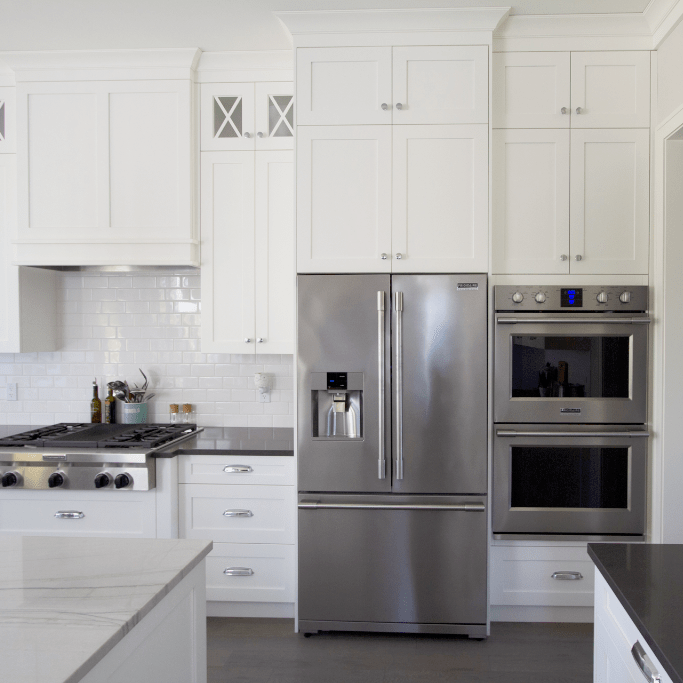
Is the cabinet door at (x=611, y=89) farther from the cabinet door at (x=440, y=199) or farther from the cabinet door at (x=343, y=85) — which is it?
the cabinet door at (x=343, y=85)

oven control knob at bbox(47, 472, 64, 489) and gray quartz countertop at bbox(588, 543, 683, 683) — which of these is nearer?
gray quartz countertop at bbox(588, 543, 683, 683)

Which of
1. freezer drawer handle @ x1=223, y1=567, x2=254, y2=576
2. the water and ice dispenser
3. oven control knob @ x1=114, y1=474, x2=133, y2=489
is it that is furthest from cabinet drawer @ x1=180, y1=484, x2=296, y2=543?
the water and ice dispenser

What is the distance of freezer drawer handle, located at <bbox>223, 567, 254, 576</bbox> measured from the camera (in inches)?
116

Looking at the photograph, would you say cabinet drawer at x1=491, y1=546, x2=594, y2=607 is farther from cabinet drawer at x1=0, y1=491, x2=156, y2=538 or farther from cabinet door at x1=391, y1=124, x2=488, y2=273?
cabinet drawer at x1=0, y1=491, x2=156, y2=538

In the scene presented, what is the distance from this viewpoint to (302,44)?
109 inches

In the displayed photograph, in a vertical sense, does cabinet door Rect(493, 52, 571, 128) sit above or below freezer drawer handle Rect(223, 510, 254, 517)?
above

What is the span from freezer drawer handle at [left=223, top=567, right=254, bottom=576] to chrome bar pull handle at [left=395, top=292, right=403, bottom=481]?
91 cm

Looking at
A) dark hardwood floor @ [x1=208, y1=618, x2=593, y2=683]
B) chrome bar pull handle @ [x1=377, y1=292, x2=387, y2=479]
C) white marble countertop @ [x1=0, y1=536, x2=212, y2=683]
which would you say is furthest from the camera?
chrome bar pull handle @ [x1=377, y1=292, x2=387, y2=479]

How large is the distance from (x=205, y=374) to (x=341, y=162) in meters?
1.55

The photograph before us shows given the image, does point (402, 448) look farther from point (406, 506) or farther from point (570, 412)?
point (570, 412)

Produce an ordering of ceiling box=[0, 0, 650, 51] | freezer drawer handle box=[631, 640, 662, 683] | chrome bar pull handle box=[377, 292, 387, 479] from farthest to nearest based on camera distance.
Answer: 1. chrome bar pull handle box=[377, 292, 387, 479]
2. ceiling box=[0, 0, 650, 51]
3. freezer drawer handle box=[631, 640, 662, 683]

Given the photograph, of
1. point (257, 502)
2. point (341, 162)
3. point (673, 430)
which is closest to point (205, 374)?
point (257, 502)

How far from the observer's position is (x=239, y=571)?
2.95m

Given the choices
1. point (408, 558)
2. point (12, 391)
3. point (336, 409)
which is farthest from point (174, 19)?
point (408, 558)
